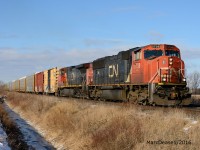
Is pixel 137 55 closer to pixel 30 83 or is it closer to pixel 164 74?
pixel 164 74

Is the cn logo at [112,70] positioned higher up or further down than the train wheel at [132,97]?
higher up

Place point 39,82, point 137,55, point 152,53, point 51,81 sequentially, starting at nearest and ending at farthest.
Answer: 1. point 152,53
2. point 137,55
3. point 51,81
4. point 39,82

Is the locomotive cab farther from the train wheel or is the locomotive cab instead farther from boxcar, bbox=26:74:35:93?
boxcar, bbox=26:74:35:93

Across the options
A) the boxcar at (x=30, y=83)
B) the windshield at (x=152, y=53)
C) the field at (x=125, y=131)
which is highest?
the windshield at (x=152, y=53)

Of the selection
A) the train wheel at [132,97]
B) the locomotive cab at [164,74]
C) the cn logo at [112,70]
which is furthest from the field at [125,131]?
the cn logo at [112,70]

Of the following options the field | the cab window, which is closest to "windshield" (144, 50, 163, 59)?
the cab window

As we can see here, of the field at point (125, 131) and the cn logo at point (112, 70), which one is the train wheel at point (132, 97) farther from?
the field at point (125, 131)

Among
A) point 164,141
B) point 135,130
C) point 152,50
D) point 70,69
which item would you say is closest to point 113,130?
point 135,130

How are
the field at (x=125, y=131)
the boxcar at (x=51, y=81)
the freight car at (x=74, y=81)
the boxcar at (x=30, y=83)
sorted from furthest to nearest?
the boxcar at (x=30, y=83) → the boxcar at (x=51, y=81) → the freight car at (x=74, y=81) → the field at (x=125, y=131)

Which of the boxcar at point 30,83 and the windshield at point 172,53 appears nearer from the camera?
the windshield at point 172,53

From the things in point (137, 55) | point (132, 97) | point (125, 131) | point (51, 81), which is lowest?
point (125, 131)

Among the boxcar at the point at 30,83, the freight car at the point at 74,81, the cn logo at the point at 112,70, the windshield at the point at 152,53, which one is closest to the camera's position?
the windshield at the point at 152,53

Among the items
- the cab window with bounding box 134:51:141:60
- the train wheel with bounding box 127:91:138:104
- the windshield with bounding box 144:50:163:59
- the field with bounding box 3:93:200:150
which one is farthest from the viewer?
the cab window with bounding box 134:51:141:60

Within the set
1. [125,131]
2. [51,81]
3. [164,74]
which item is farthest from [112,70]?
[51,81]
